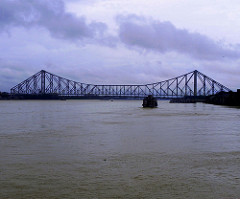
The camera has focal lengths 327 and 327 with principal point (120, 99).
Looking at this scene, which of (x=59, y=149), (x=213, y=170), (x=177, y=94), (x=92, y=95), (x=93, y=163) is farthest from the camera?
(x=92, y=95)

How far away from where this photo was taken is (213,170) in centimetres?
836

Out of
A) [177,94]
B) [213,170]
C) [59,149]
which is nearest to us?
[213,170]

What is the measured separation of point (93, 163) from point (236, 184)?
3940 millimetres

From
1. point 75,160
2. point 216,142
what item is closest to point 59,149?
point 75,160

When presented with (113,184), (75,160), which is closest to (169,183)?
(113,184)

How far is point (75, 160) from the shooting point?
9656 millimetres

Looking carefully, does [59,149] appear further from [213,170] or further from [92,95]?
[92,95]

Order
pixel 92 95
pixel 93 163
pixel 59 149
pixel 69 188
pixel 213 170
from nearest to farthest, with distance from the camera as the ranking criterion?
1. pixel 69 188
2. pixel 213 170
3. pixel 93 163
4. pixel 59 149
5. pixel 92 95

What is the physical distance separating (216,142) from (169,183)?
7094mm

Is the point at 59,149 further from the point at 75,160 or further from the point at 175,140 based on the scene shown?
the point at 175,140

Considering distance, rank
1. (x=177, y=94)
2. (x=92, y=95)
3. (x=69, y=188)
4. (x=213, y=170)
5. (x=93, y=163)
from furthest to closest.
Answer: (x=92, y=95), (x=177, y=94), (x=93, y=163), (x=213, y=170), (x=69, y=188)

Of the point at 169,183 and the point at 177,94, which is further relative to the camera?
the point at 177,94

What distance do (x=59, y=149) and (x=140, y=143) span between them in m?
3.45

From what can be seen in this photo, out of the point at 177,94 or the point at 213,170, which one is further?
the point at 177,94
